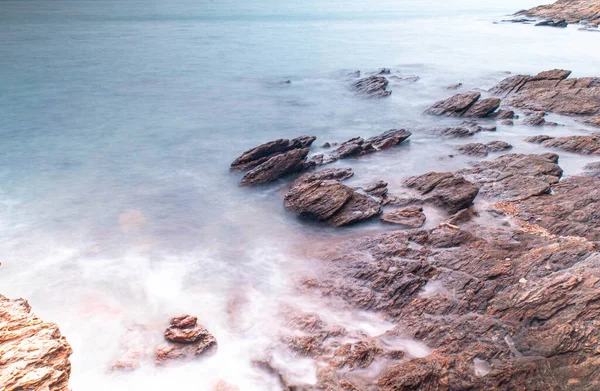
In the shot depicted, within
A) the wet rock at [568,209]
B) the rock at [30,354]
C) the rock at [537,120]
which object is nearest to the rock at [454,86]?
the rock at [537,120]

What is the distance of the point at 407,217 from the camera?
41.1 ft

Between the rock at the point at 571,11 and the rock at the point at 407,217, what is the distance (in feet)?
173

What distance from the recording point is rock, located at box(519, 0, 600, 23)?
53.9 metres

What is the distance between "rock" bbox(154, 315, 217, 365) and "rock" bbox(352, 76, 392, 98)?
808 inches

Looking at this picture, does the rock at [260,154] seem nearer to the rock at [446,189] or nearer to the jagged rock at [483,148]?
the rock at [446,189]

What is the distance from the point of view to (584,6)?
2223 inches

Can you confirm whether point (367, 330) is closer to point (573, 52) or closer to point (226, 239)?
point (226, 239)

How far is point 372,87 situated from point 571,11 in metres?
43.8

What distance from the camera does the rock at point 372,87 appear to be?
27112mm

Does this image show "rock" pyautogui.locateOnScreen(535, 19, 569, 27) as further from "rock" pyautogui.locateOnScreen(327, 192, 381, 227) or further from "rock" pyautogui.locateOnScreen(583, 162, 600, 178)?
"rock" pyautogui.locateOnScreen(327, 192, 381, 227)

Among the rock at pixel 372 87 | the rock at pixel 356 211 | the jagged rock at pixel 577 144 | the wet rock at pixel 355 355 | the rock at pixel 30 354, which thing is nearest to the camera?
the rock at pixel 30 354

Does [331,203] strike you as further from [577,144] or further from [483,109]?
[483,109]

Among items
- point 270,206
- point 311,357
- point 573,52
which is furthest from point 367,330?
point 573,52

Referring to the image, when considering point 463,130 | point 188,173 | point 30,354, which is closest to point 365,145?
point 463,130
